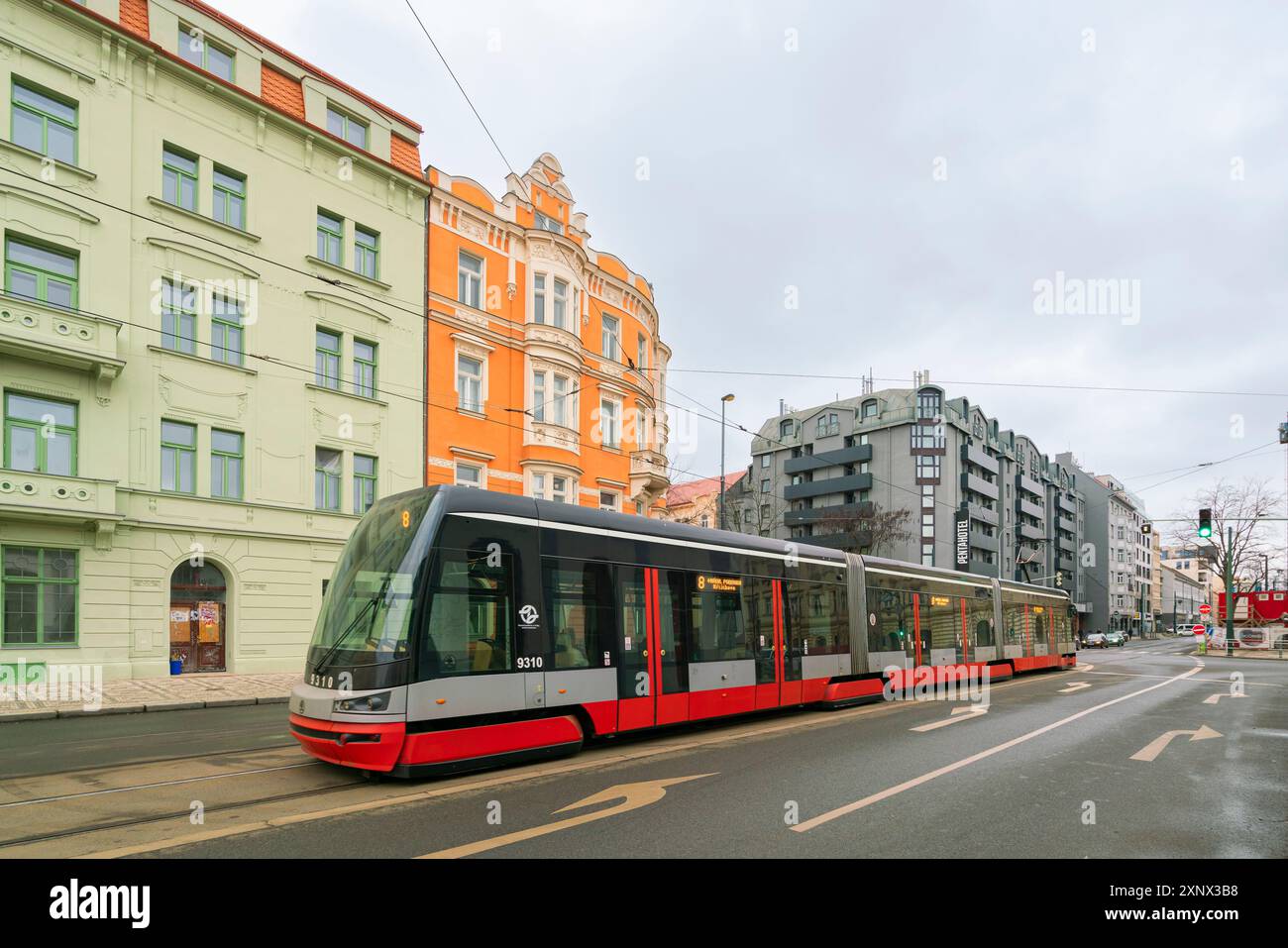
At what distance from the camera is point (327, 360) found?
22188 mm

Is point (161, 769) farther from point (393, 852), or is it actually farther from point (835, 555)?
point (835, 555)

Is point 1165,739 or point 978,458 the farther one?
point 978,458

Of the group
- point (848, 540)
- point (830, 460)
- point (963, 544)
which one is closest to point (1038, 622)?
point (848, 540)

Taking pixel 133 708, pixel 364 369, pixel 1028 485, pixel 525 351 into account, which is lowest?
pixel 133 708

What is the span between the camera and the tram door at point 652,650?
30.5 feet

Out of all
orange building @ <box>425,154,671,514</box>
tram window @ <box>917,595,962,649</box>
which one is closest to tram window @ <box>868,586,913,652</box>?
tram window @ <box>917,595,962,649</box>

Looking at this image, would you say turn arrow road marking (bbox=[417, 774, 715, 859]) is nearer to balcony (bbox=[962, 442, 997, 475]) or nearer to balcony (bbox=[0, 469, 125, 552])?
balcony (bbox=[0, 469, 125, 552])

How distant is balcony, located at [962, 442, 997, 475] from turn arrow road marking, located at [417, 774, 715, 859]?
67994 mm

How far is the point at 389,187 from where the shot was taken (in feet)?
78.4

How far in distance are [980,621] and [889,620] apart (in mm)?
5839

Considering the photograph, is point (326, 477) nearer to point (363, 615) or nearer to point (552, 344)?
point (552, 344)

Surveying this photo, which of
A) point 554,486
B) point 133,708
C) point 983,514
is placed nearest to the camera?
point 133,708

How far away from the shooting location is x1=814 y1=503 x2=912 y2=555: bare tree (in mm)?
56000
